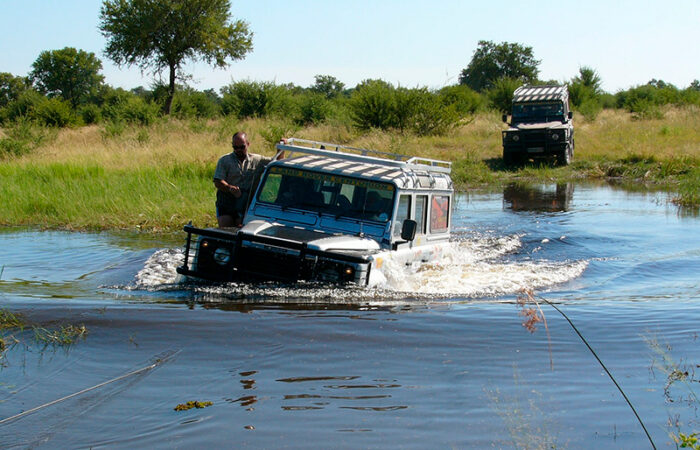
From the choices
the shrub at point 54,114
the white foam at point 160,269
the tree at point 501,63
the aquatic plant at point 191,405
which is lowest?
the aquatic plant at point 191,405

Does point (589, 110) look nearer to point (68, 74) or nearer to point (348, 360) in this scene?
point (348, 360)

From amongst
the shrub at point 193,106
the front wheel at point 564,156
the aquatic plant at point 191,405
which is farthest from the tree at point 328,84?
the aquatic plant at point 191,405

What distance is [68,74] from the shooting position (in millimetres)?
61719

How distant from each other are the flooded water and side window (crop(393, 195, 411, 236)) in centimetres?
45

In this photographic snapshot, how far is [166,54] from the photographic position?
131 feet

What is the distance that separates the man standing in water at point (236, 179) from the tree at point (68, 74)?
55995 millimetres

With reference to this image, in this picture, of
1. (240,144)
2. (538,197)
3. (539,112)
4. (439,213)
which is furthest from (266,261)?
(539,112)

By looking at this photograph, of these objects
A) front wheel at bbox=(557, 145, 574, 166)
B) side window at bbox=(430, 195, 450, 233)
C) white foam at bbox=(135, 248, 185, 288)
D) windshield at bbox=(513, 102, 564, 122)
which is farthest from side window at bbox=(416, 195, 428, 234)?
windshield at bbox=(513, 102, 564, 122)

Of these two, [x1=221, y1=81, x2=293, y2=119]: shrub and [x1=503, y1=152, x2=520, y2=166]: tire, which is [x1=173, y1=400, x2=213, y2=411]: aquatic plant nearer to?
[x1=503, y1=152, x2=520, y2=166]: tire

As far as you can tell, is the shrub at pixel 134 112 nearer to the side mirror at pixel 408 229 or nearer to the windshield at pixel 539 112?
the windshield at pixel 539 112

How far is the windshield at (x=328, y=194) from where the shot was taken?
798 centimetres

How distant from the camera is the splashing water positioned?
725 centimetres

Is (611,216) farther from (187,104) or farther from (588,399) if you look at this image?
(187,104)

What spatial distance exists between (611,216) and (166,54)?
29.9 m
